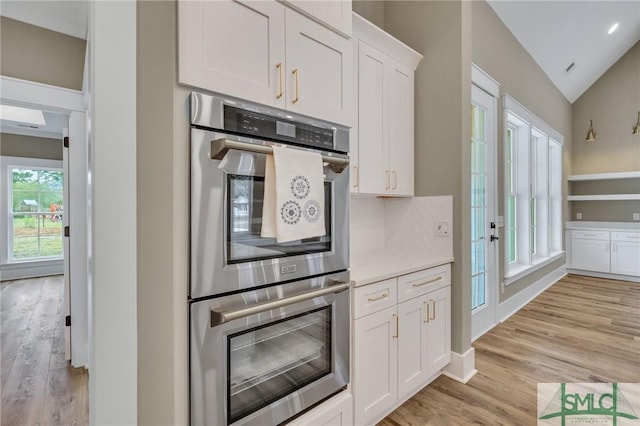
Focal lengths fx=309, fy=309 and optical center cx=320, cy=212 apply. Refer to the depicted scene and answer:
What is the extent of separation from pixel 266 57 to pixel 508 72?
11.1 ft

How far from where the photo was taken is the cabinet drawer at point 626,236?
495cm

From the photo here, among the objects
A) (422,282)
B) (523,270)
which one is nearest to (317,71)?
(422,282)

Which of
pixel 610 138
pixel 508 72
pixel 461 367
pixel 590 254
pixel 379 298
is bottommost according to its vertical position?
pixel 461 367

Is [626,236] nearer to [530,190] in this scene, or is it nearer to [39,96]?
[530,190]

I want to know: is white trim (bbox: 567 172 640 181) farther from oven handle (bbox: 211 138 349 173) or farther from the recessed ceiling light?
the recessed ceiling light

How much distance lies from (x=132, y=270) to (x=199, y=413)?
1.79 feet

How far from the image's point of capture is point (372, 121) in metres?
2.12

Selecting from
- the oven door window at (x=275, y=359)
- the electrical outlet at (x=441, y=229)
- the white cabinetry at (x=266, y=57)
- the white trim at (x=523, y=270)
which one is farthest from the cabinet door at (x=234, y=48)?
the white trim at (x=523, y=270)

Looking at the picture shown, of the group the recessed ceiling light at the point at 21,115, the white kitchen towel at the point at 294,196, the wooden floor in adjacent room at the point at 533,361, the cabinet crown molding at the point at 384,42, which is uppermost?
the recessed ceiling light at the point at 21,115

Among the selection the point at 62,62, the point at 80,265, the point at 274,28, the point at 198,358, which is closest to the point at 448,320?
the point at 198,358

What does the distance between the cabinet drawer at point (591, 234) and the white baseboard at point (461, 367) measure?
4782 mm

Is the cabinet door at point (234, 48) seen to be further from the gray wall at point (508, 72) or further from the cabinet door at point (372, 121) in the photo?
the gray wall at point (508, 72)

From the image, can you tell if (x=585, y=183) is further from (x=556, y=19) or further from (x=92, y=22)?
(x=92, y=22)

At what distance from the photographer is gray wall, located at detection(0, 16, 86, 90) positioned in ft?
7.41
